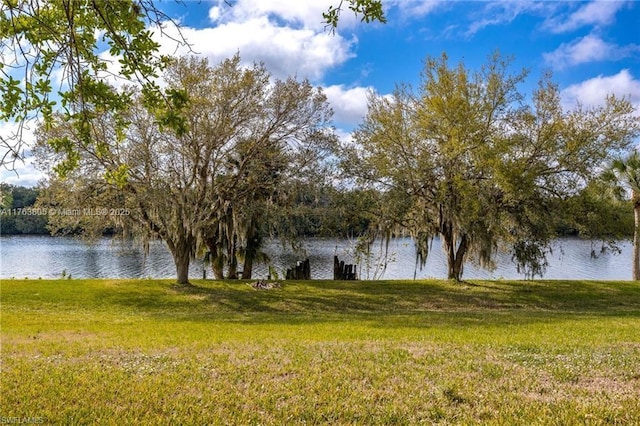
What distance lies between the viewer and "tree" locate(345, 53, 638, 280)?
1788 cm

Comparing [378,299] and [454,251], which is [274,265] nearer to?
[454,251]

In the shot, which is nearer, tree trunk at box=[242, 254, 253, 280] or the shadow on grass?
the shadow on grass

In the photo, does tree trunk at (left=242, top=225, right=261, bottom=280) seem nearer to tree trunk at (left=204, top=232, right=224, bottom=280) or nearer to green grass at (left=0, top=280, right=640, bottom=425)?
tree trunk at (left=204, top=232, right=224, bottom=280)

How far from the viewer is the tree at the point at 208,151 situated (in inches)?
687

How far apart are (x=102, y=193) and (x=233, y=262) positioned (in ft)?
21.9

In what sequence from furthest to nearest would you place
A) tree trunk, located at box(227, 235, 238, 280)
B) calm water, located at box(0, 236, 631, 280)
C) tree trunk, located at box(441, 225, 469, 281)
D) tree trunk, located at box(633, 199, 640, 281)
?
calm water, located at box(0, 236, 631, 280)
tree trunk, located at box(227, 235, 238, 280)
tree trunk, located at box(633, 199, 640, 281)
tree trunk, located at box(441, 225, 469, 281)

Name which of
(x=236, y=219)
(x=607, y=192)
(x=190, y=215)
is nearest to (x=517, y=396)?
(x=190, y=215)

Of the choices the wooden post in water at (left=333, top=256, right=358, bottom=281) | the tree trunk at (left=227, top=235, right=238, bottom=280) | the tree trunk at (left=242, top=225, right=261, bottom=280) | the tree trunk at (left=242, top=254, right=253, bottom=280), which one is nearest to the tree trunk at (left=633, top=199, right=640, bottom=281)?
the wooden post in water at (left=333, top=256, right=358, bottom=281)

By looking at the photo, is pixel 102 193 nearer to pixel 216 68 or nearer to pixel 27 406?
pixel 216 68

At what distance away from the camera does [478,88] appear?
61.6 feet

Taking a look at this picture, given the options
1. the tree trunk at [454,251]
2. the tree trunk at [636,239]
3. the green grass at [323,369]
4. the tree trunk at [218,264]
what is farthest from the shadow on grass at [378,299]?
the tree trunk at [218,264]

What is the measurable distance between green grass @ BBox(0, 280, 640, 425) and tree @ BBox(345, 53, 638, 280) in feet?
18.0

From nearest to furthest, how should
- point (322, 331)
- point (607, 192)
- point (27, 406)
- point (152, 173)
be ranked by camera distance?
point (27, 406) → point (322, 331) → point (152, 173) → point (607, 192)

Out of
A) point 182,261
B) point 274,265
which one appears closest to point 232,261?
point 182,261
